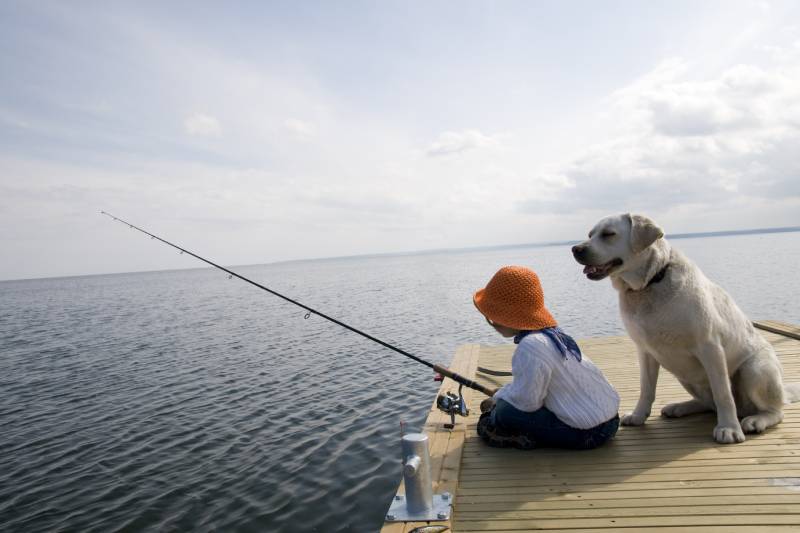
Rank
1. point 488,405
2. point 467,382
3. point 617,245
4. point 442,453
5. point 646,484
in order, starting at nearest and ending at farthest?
point 646,484 < point 617,245 < point 442,453 < point 488,405 < point 467,382

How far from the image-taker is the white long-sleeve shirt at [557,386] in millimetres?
3650

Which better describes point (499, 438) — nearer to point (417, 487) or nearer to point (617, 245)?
point (417, 487)

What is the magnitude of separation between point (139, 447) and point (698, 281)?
8770 millimetres

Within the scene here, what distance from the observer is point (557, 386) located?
3805 mm

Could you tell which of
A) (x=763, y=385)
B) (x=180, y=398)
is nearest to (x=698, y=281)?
(x=763, y=385)

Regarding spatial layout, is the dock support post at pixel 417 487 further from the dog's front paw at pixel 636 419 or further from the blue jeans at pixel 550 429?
the dog's front paw at pixel 636 419

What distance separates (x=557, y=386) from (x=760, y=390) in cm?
181

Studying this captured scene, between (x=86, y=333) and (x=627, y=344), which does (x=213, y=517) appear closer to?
(x=627, y=344)

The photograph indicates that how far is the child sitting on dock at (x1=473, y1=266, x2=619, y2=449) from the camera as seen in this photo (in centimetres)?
368

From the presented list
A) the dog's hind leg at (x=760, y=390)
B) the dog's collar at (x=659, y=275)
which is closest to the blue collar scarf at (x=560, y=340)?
the dog's collar at (x=659, y=275)

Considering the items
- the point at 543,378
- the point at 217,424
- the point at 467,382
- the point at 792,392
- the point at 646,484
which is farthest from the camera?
the point at 217,424

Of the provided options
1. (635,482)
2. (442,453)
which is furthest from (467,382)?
(635,482)

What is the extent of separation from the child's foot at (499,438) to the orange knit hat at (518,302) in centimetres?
112

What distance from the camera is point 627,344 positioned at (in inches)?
374
